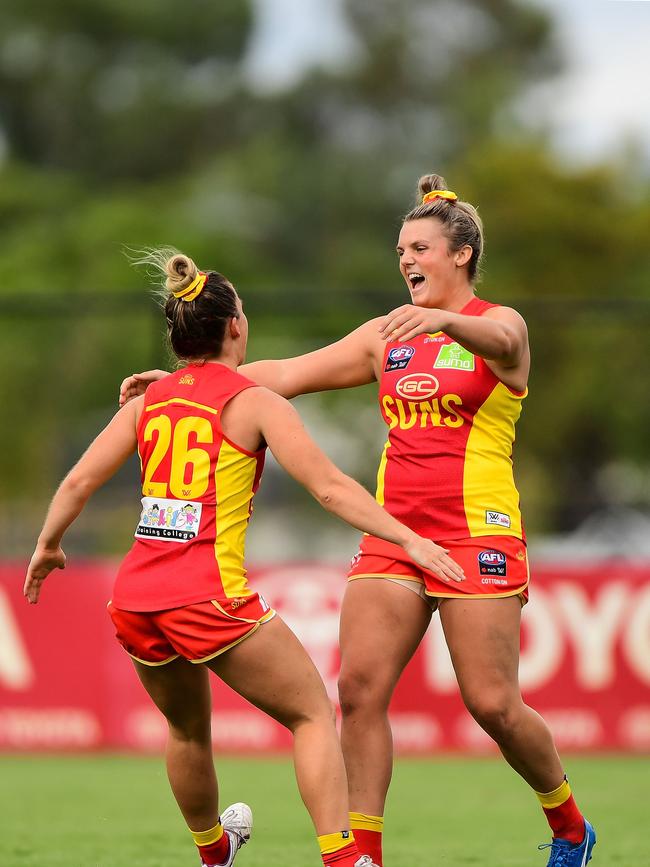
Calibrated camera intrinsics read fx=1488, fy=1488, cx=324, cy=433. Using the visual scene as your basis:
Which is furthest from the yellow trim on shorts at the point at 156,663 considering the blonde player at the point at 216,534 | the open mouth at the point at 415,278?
the open mouth at the point at 415,278

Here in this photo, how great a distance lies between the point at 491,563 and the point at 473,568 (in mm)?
Result: 74

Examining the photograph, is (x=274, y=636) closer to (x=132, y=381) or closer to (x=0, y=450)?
(x=132, y=381)

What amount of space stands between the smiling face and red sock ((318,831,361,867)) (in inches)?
77.7

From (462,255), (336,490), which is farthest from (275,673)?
(462,255)

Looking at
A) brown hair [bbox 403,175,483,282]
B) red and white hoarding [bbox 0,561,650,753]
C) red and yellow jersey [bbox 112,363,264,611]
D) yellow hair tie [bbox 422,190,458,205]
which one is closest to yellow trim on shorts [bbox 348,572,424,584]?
red and yellow jersey [bbox 112,363,264,611]

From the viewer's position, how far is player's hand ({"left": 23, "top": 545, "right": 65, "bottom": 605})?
5082 millimetres

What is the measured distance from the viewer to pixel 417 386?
5387 millimetres

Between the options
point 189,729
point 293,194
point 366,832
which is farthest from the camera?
point 293,194

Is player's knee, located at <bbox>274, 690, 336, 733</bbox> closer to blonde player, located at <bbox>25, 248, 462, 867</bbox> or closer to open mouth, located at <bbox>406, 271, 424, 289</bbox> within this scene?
blonde player, located at <bbox>25, 248, 462, 867</bbox>

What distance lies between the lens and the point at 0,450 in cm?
2503

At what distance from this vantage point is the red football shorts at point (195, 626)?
467cm

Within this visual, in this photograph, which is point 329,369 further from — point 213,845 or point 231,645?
point 213,845

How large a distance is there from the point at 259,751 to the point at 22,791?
223 cm

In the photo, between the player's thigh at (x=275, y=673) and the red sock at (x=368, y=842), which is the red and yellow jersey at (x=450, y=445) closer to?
the player's thigh at (x=275, y=673)
